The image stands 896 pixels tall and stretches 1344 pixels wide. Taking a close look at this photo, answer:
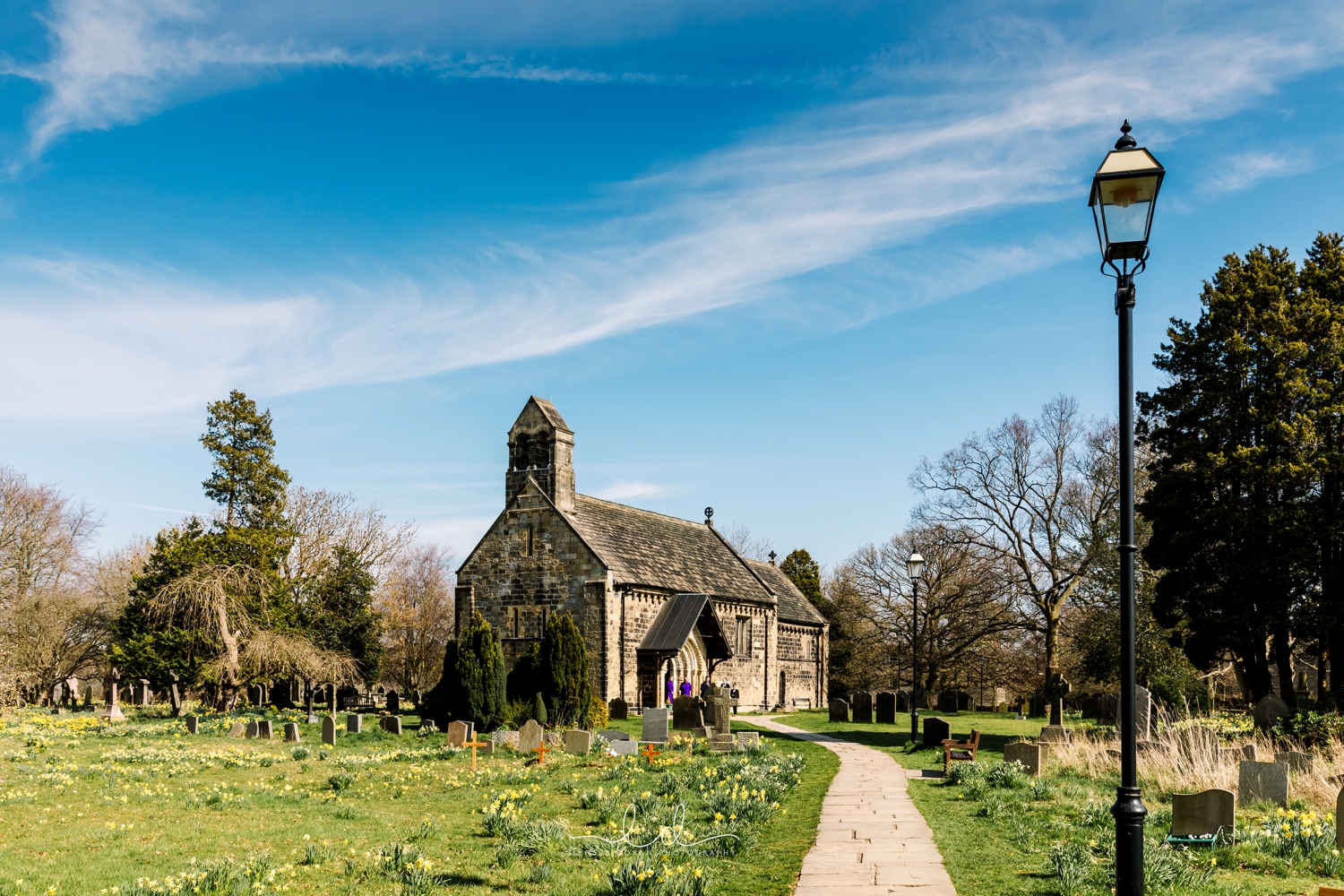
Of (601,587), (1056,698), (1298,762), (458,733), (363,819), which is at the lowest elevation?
(1056,698)

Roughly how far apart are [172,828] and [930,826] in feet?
28.8

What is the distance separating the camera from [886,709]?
31.5 meters

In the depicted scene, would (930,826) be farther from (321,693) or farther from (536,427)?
(321,693)

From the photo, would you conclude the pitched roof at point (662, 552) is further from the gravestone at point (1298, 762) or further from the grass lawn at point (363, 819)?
the gravestone at point (1298, 762)

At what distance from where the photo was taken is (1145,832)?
10.4 m

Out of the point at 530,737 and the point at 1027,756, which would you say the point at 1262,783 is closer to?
the point at 1027,756

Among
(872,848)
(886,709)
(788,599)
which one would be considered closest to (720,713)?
(886,709)

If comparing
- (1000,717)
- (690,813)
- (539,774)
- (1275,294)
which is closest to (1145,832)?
(690,813)

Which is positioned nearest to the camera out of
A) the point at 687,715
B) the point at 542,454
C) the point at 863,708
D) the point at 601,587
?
the point at 687,715

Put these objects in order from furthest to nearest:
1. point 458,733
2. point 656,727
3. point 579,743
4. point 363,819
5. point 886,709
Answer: point 886,709 → point 656,727 → point 458,733 → point 579,743 → point 363,819

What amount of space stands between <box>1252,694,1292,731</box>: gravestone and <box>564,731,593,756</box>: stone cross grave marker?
13.0 m

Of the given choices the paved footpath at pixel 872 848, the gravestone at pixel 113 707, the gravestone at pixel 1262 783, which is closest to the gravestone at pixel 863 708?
the paved footpath at pixel 872 848

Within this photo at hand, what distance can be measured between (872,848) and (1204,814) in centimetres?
338

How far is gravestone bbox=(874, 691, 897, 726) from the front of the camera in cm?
3127
